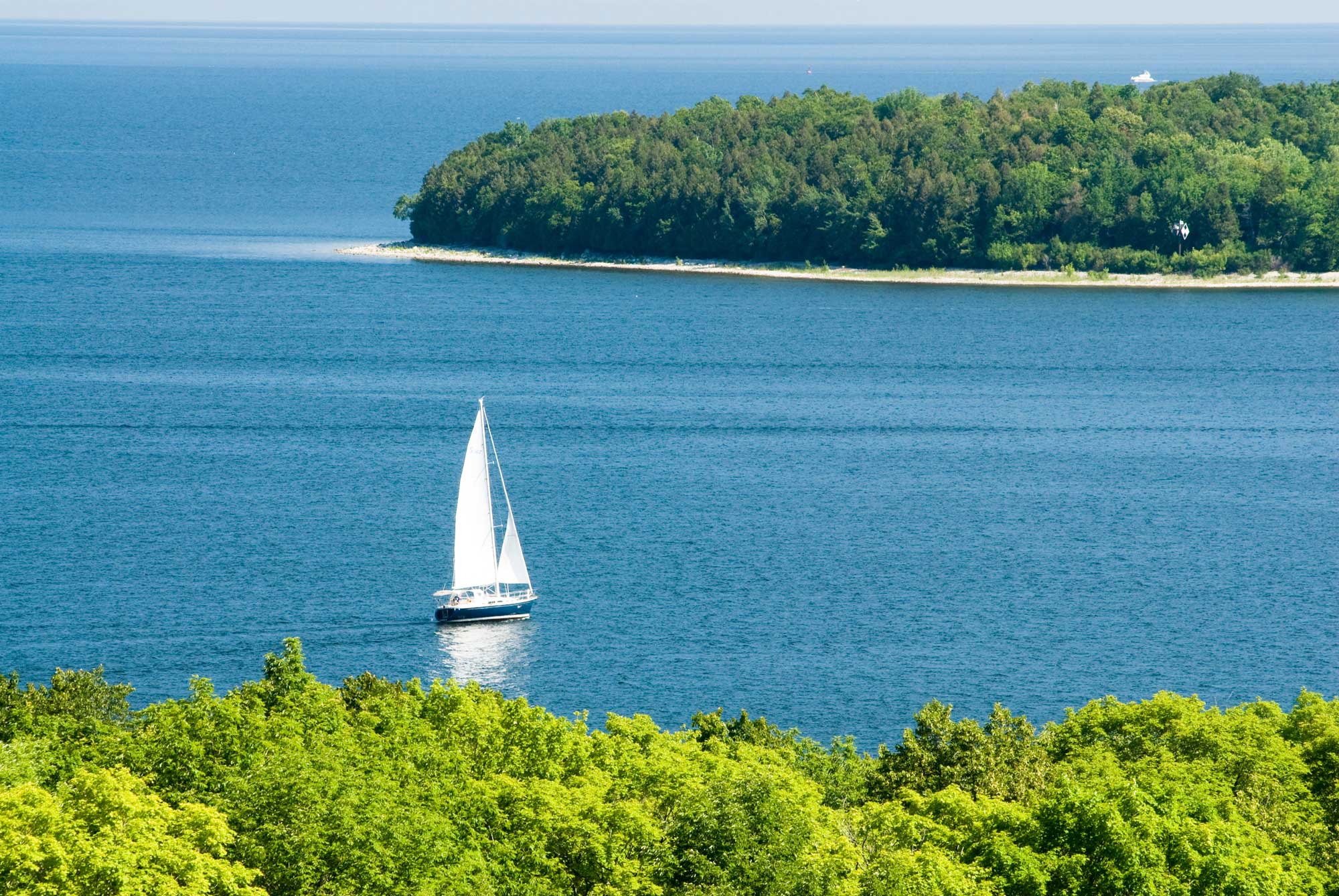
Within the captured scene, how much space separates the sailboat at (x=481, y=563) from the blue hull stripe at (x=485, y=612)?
0.08 ft

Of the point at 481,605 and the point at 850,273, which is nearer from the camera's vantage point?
the point at 481,605

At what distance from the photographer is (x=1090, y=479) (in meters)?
91.6

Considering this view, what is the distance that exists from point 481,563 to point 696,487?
18.2m

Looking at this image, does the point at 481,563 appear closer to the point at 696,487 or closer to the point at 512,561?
the point at 512,561

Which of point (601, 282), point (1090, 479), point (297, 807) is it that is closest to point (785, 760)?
point (297, 807)

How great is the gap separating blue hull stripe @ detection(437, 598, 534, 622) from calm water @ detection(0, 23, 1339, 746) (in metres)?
0.84

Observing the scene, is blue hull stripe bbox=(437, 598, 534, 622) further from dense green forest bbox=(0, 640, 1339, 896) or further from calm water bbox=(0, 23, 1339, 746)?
A: dense green forest bbox=(0, 640, 1339, 896)

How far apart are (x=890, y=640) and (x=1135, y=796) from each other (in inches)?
1200

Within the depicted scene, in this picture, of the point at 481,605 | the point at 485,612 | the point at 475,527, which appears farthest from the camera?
the point at 475,527

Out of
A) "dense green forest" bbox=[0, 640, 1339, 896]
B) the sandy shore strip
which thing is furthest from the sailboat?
the sandy shore strip

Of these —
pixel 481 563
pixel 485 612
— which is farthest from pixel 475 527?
pixel 485 612

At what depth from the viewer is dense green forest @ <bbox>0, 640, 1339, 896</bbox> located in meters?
33.5

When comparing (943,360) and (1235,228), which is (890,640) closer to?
(943,360)

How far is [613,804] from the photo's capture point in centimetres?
3797
